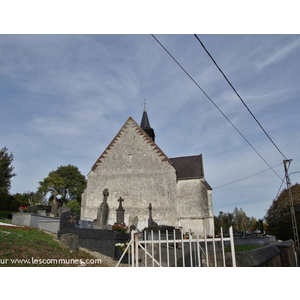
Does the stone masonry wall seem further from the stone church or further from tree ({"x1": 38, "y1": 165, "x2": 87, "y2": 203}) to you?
tree ({"x1": 38, "y1": 165, "x2": 87, "y2": 203})

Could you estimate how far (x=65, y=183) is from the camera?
47.7 meters

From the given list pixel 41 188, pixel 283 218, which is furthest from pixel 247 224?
pixel 41 188

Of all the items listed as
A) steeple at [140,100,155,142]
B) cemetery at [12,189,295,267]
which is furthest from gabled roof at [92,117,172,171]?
cemetery at [12,189,295,267]

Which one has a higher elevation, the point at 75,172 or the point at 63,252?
the point at 75,172

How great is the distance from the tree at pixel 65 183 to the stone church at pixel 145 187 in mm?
26243

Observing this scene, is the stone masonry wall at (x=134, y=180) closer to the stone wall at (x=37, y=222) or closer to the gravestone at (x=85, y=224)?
the gravestone at (x=85, y=224)

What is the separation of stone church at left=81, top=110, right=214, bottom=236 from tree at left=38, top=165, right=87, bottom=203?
2624 centimetres

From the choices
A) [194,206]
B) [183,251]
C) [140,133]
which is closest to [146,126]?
[140,133]

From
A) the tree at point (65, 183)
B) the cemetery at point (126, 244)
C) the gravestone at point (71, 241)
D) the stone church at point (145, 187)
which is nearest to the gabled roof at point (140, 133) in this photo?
the stone church at point (145, 187)

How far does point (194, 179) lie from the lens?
22375mm

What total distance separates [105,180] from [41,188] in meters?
29.0

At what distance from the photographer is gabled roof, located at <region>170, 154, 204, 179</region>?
75.4 ft

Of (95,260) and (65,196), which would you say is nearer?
(95,260)

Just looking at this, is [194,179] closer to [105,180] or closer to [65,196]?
[105,180]
